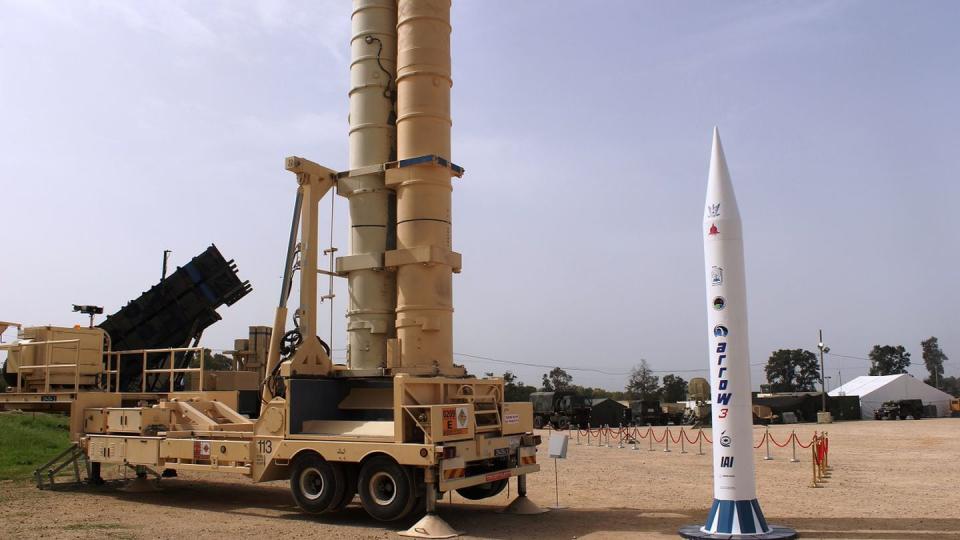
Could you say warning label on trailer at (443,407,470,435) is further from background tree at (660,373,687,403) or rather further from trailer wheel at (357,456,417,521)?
background tree at (660,373,687,403)

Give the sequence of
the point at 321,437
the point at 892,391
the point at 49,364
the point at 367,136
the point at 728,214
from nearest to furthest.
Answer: the point at 728,214, the point at 321,437, the point at 367,136, the point at 49,364, the point at 892,391

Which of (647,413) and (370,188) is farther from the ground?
(370,188)

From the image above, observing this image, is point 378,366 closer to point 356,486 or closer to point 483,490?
point 356,486

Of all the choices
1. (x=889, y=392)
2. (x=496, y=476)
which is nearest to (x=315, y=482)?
(x=496, y=476)

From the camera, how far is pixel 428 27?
1211 cm

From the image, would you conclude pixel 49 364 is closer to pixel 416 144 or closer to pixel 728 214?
pixel 416 144

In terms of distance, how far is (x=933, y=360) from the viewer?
366 feet

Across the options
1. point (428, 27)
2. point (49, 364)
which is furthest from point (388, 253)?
point (49, 364)

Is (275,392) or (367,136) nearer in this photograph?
(275,392)

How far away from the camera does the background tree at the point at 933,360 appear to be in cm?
11006

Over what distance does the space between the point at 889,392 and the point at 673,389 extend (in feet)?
103

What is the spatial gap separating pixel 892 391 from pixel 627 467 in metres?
43.5

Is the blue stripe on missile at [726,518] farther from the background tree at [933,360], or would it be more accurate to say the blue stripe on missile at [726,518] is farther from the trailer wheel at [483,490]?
the background tree at [933,360]

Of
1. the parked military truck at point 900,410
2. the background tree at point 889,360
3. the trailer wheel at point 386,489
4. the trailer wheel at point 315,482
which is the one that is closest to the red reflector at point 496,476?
the trailer wheel at point 386,489
